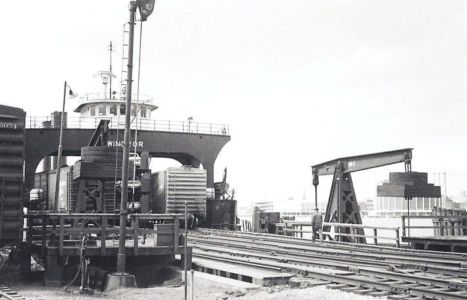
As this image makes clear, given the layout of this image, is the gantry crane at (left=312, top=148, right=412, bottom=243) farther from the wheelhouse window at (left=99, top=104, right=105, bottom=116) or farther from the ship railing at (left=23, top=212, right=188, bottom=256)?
the wheelhouse window at (left=99, top=104, right=105, bottom=116)

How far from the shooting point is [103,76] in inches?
1724

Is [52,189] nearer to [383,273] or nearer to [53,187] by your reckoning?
[53,187]

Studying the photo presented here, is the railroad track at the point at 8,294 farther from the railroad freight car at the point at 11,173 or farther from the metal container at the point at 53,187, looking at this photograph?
the metal container at the point at 53,187

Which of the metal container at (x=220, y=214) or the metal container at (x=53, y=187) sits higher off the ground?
the metal container at (x=53, y=187)

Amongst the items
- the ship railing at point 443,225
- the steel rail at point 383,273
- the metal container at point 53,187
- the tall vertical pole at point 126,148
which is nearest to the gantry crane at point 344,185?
the ship railing at point 443,225

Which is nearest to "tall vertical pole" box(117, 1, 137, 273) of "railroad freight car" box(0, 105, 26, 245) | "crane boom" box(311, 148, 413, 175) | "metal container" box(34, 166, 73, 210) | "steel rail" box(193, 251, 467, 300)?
"railroad freight car" box(0, 105, 26, 245)

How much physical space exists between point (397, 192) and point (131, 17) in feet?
33.7

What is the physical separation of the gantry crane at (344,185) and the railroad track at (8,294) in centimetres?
1501

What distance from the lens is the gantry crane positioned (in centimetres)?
2387

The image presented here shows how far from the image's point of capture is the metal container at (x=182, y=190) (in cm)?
3362

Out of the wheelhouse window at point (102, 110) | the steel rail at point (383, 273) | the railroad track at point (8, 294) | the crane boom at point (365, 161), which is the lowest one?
the railroad track at point (8, 294)

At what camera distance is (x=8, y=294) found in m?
12.1

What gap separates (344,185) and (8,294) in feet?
53.2

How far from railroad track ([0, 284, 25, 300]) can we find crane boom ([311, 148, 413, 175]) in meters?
14.5
